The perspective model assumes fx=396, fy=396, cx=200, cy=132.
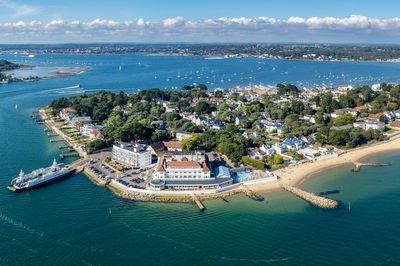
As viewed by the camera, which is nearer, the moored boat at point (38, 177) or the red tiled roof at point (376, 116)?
the moored boat at point (38, 177)

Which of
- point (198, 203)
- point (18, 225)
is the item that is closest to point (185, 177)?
point (198, 203)

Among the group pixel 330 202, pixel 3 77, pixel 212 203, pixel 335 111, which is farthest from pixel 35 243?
pixel 3 77

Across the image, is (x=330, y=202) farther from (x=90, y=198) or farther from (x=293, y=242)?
(x=90, y=198)

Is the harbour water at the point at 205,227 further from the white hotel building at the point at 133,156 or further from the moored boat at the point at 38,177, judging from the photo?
the white hotel building at the point at 133,156

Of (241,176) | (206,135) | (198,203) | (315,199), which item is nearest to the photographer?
(198,203)

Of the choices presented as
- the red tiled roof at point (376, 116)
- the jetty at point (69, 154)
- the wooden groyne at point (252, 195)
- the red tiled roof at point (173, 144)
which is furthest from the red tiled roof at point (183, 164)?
the red tiled roof at point (376, 116)

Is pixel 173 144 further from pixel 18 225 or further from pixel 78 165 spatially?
pixel 18 225
